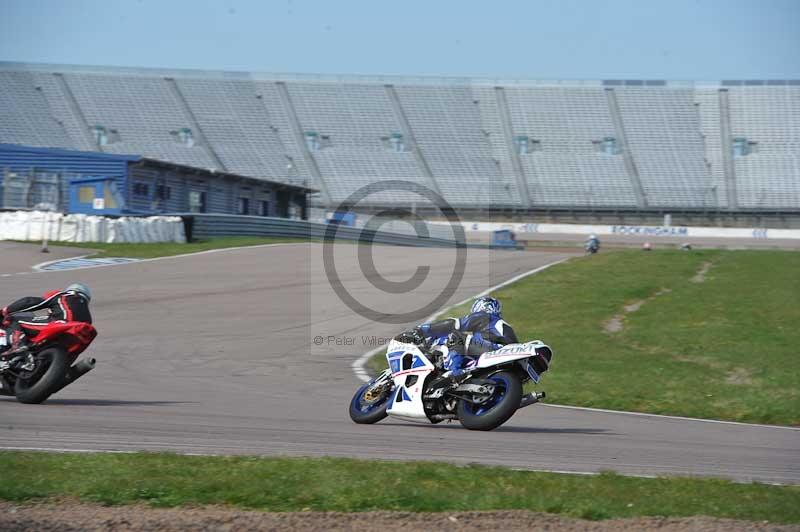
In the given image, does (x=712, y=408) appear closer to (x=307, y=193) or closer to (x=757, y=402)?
(x=757, y=402)

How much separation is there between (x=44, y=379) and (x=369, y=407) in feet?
11.5

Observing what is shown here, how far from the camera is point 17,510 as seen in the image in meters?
5.80

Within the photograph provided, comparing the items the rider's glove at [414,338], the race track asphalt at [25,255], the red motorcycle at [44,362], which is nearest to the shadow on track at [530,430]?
the rider's glove at [414,338]

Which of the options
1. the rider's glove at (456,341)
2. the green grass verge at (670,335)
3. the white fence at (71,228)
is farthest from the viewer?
the white fence at (71,228)

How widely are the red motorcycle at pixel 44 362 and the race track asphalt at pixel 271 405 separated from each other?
0.69 ft

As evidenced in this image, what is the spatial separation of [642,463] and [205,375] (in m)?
8.15

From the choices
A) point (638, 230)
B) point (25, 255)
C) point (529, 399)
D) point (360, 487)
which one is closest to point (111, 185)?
point (25, 255)

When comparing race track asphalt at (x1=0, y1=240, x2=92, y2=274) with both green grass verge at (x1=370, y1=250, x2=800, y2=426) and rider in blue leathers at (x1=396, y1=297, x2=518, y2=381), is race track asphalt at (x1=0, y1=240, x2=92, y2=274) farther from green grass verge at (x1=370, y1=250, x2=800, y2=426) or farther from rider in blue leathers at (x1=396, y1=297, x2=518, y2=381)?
rider in blue leathers at (x1=396, y1=297, x2=518, y2=381)

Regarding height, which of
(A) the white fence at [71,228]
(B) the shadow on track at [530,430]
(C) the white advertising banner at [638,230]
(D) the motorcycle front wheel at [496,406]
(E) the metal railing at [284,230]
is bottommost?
(B) the shadow on track at [530,430]

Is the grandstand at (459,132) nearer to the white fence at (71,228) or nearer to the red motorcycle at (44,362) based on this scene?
the white fence at (71,228)

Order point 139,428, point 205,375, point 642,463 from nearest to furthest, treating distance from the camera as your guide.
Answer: point 642,463, point 139,428, point 205,375

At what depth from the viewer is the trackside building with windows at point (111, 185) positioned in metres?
39.2

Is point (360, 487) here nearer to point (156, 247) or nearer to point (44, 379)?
point (44, 379)

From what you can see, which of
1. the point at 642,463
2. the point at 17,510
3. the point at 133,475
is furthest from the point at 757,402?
the point at 17,510
